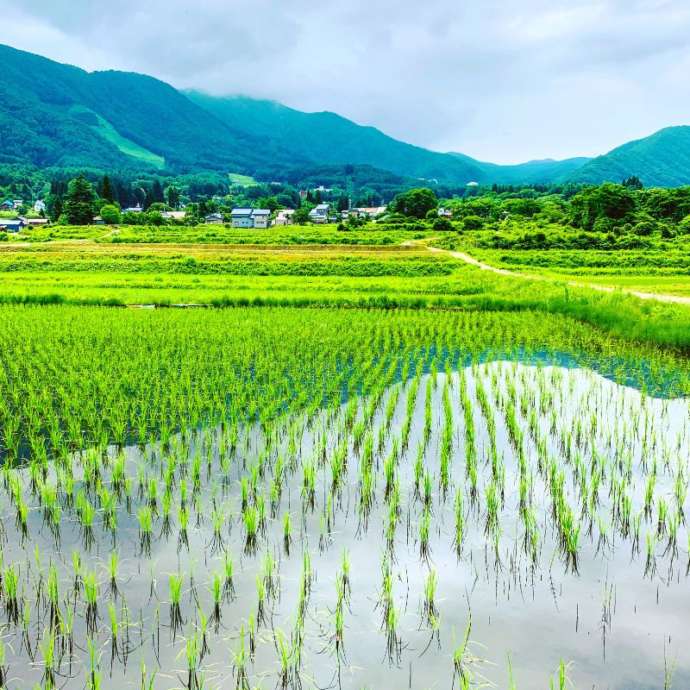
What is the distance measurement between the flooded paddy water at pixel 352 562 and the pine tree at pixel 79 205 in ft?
206

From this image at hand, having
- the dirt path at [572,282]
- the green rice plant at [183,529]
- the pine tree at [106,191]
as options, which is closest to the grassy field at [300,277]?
the dirt path at [572,282]

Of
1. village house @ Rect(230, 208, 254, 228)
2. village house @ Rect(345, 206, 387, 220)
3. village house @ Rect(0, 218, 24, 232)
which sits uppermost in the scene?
village house @ Rect(345, 206, 387, 220)

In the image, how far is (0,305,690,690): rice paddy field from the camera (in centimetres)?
341

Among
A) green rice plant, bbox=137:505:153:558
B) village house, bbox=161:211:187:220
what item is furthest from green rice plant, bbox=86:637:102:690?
village house, bbox=161:211:187:220

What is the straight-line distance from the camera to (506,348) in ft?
41.3

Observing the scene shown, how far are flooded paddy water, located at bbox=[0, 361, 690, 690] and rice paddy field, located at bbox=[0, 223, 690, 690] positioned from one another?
2 centimetres

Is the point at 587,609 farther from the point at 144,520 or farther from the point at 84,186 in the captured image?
the point at 84,186

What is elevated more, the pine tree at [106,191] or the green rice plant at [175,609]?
the pine tree at [106,191]

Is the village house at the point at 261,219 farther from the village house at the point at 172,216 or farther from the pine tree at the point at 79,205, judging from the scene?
the pine tree at the point at 79,205

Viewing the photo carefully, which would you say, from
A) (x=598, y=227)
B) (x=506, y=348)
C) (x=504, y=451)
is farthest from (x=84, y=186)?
(x=504, y=451)

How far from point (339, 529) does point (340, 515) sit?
0.82ft

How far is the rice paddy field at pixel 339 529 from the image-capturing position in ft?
11.2

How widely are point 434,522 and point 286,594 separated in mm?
1530

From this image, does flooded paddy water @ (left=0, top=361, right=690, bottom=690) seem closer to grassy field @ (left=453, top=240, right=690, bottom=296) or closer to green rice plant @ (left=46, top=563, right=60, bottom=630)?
green rice plant @ (left=46, top=563, right=60, bottom=630)
